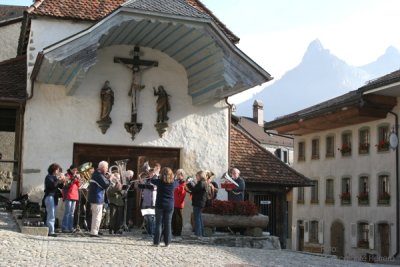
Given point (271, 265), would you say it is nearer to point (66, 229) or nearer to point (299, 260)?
point (299, 260)

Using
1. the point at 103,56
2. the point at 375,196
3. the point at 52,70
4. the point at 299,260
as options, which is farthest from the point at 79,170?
the point at 375,196

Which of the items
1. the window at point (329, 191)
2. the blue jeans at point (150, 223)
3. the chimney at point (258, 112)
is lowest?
the blue jeans at point (150, 223)

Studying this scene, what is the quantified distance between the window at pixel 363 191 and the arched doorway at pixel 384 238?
5.62 ft

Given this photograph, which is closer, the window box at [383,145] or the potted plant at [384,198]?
the potted plant at [384,198]

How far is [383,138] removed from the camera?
33750 mm

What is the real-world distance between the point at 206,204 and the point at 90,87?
17.4 feet

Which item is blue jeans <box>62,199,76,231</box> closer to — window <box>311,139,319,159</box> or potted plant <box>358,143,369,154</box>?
potted plant <box>358,143,369,154</box>

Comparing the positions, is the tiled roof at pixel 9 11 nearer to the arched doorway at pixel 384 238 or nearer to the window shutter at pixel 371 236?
the window shutter at pixel 371 236

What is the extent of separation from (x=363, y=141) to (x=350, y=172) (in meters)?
1.96

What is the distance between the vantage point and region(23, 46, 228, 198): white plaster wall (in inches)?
727

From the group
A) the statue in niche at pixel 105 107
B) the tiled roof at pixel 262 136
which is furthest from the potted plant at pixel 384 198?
the tiled roof at pixel 262 136

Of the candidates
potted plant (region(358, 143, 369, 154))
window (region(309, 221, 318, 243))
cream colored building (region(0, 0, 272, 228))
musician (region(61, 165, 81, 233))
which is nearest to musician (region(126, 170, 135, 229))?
cream colored building (region(0, 0, 272, 228))

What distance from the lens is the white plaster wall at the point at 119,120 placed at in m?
18.5

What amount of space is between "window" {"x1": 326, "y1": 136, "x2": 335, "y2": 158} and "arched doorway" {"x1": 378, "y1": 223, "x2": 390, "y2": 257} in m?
6.41
